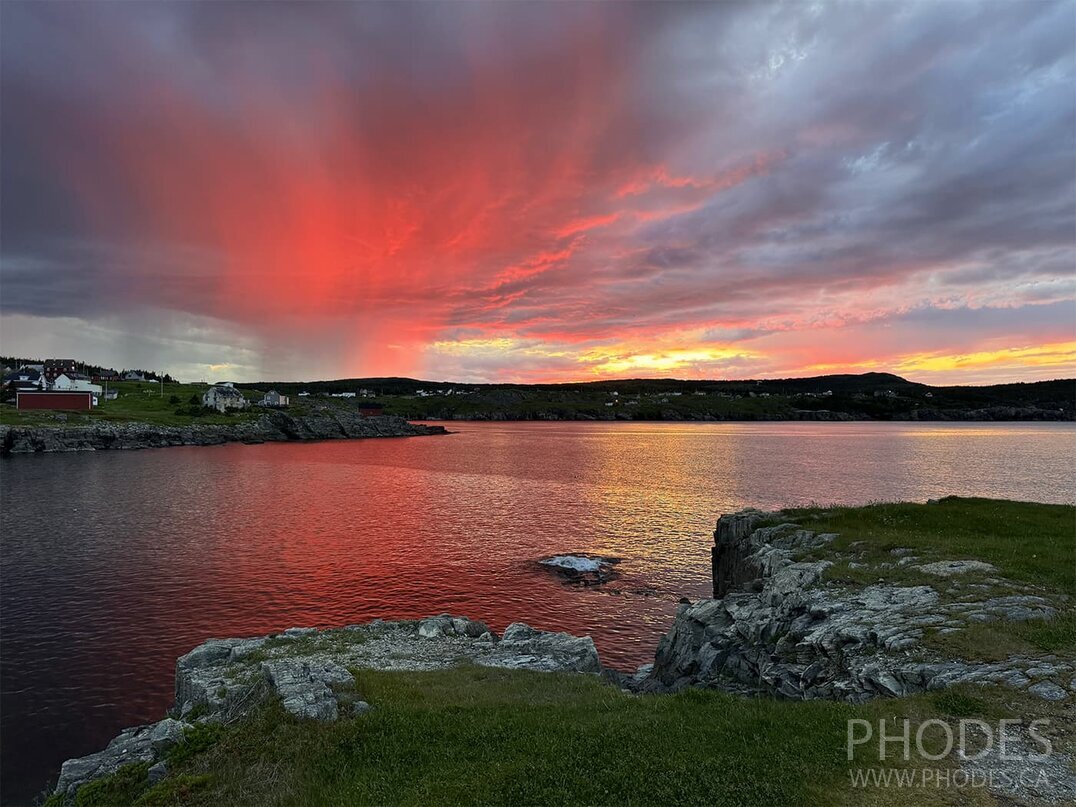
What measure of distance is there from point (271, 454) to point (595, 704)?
147 m

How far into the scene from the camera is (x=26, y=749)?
2170 cm

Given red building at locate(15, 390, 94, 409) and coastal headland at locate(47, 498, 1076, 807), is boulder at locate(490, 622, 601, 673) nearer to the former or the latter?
coastal headland at locate(47, 498, 1076, 807)

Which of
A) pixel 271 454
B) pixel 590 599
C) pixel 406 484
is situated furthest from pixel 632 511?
Answer: pixel 271 454

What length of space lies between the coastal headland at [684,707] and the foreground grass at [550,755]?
5cm

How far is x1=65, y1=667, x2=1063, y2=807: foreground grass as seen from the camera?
35.0 ft

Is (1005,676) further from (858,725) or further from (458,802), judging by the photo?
(458,802)

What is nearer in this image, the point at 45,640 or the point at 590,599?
the point at 45,640

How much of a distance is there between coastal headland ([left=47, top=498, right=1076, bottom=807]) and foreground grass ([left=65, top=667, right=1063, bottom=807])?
0.05 m

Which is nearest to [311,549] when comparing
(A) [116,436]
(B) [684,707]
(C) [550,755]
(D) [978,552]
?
(B) [684,707]

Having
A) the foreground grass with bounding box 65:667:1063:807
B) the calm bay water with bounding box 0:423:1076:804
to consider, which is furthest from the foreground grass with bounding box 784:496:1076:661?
the calm bay water with bounding box 0:423:1076:804

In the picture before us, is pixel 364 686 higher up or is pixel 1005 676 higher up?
pixel 1005 676

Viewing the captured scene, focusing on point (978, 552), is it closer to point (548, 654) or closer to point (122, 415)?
point (548, 654)

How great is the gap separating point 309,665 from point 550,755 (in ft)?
32.8

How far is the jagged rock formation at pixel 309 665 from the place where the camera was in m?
14.8
